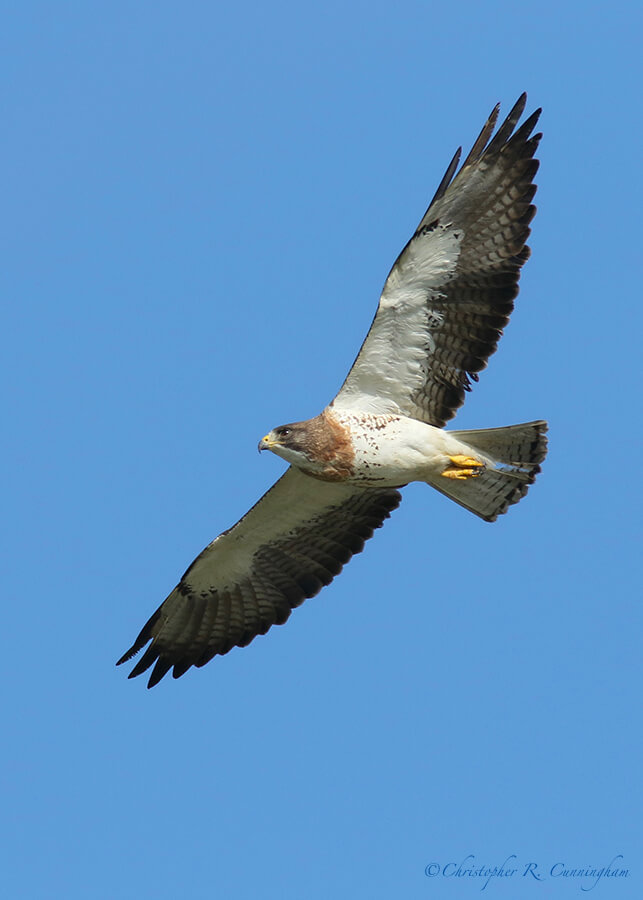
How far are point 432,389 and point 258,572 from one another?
2.87m

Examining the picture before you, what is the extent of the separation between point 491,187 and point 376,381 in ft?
6.67

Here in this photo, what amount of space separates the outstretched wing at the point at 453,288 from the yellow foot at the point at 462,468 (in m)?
0.39

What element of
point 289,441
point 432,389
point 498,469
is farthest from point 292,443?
point 498,469

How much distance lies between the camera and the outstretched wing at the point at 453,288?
11.8m

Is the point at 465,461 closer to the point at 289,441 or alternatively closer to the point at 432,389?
the point at 432,389

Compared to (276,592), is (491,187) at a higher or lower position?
higher

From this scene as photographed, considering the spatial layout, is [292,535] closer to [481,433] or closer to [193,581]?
[193,581]

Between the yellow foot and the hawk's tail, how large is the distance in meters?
0.05

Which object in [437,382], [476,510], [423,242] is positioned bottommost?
[476,510]

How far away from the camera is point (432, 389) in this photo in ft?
41.1

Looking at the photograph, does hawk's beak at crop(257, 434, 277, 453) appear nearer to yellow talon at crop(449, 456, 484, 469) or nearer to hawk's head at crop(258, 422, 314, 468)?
hawk's head at crop(258, 422, 314, 468)

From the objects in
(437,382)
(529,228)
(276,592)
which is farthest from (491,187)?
(276,592)

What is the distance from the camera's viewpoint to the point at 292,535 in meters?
13.8

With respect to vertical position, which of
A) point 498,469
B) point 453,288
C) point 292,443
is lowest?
point 498,469
